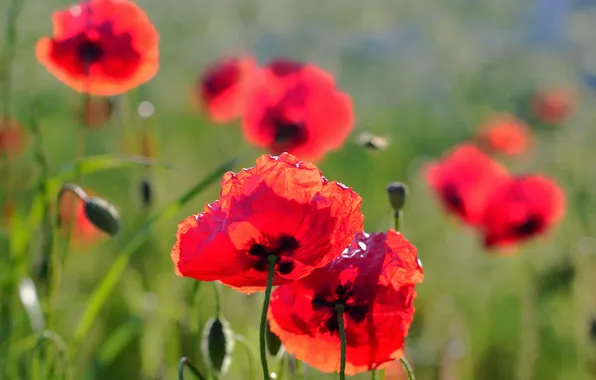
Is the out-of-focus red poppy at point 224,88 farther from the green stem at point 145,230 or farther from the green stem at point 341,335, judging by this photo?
the green stem at point 341,335

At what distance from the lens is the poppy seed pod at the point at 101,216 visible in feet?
3.14

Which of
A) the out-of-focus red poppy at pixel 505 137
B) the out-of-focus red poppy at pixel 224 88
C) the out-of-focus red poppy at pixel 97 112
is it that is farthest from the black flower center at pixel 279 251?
the out-of-focus red poppy at pixel 505 137

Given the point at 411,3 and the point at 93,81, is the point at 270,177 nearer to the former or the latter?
the point at 93,81

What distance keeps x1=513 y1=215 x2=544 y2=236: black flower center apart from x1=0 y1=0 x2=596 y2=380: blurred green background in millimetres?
90

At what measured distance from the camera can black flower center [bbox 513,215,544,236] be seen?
72.7 inches

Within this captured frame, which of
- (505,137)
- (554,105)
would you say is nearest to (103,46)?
(505,137)

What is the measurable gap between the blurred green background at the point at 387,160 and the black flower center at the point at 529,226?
0.09 m

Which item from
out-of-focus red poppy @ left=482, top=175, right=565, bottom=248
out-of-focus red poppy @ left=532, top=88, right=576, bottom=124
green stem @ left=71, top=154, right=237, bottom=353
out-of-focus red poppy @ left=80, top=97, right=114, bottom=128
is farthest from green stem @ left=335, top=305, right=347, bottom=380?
out-of-focus red poppy @ left=532, top=88, right=576, bottom=124

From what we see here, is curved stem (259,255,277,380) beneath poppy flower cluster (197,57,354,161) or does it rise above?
above

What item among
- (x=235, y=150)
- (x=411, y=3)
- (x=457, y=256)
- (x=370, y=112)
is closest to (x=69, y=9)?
(x=235, y=150)

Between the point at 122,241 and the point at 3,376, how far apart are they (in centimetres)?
103

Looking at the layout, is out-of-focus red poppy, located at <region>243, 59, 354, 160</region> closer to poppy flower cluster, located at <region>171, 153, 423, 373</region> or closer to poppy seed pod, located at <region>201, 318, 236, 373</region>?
poppy seed pod, located at <region>201, 318, 236, 373</region>

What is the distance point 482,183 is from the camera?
1871mm

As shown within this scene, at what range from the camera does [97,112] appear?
2016mm
